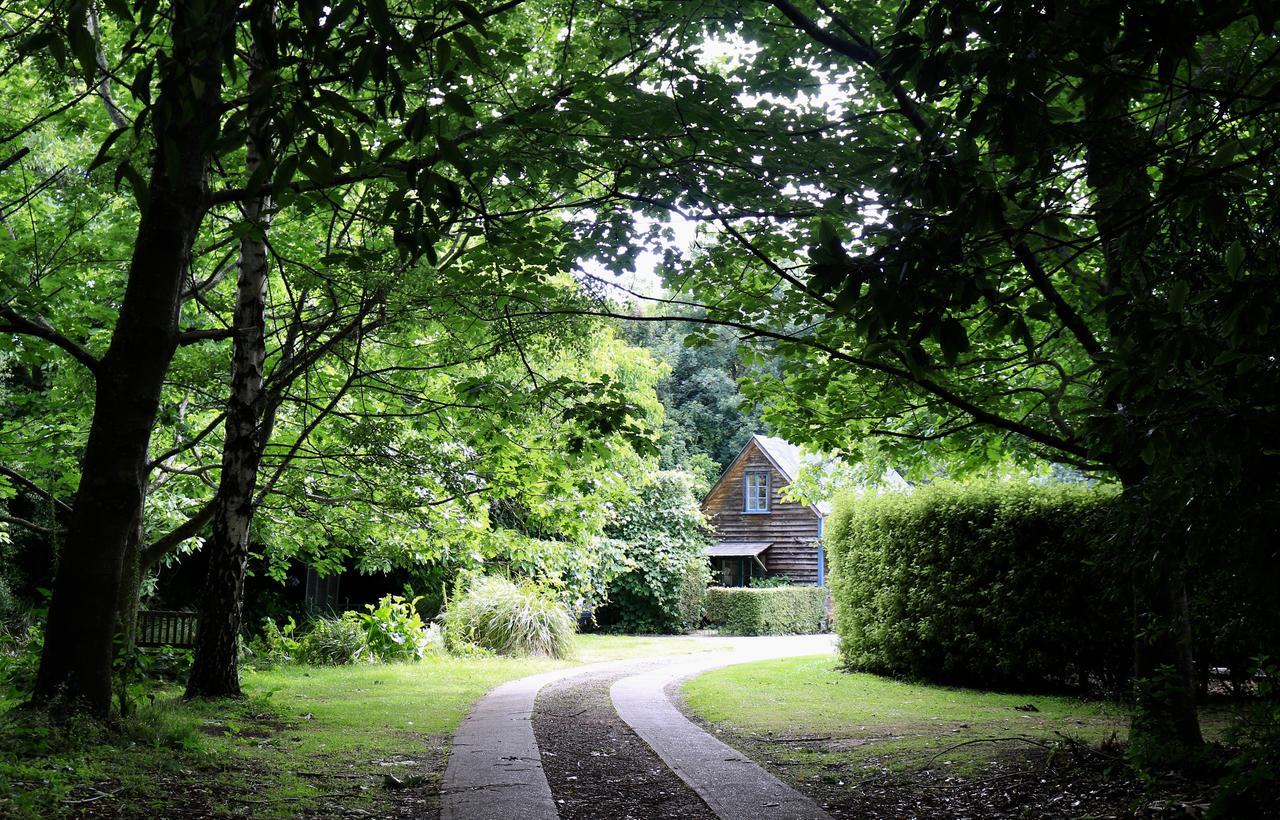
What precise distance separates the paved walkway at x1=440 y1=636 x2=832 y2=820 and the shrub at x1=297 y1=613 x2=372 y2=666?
440 cm

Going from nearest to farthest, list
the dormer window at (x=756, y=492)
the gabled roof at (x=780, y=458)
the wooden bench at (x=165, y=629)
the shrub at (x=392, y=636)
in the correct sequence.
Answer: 1. the wooden bench at (x=165, y=629)
2. the shrub at (x=392, y=636)
3. the gabled roof at (x=780, y=458)
4. the dormer window at (x=756, y=492)

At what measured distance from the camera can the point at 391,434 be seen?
1088 cm

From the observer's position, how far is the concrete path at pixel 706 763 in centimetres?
553

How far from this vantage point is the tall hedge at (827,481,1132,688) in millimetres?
11727

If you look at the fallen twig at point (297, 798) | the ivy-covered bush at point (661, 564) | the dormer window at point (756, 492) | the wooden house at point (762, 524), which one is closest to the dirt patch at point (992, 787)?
the fallen twig at point (297, 798)

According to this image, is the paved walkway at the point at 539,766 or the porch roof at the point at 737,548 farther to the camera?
the porch roof at the point at 737,548

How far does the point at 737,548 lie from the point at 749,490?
2380 mm

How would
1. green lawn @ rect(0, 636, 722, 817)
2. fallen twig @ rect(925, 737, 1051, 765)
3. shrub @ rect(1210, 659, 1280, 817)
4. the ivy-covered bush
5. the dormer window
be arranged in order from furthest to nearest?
the dormer window → the ivy-covered bush → fallen twig @ rect(925, 737, 1051, 765) → green lawn @ rect(0, 636, 722, 817) → shrub @ rect(1210, 659, 1280, 817)

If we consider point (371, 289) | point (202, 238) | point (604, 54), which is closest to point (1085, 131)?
point (604, 54)

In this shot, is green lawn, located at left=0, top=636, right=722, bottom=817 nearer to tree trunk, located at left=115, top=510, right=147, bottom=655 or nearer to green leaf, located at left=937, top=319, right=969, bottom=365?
tree trunk, located at left=115, top=510, right=147, bottom=655

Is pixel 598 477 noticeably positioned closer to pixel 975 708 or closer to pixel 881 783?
pixel 975 708

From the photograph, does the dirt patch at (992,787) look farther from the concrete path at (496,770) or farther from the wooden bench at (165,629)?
the wooden bench at (165,629)

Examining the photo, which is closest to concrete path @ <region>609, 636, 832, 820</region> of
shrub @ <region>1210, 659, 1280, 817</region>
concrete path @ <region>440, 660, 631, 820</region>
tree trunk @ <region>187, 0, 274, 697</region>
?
concrete path @ <region>440, 660, 631, 820</region>

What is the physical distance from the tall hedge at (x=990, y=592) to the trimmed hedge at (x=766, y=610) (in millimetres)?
12467
